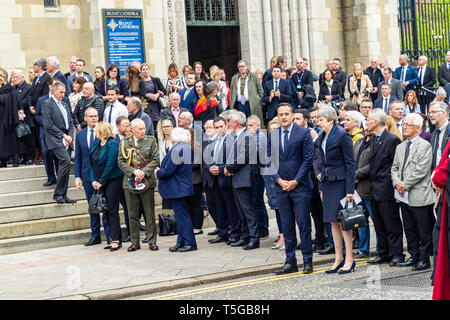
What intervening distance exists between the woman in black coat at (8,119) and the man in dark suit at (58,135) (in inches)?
45.7

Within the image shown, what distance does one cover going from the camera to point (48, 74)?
14.2m

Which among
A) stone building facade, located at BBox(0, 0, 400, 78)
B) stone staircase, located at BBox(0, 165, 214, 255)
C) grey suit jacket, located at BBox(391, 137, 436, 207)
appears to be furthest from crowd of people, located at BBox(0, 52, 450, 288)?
stone building facade, located at BBox(0, 0, 400, 78)

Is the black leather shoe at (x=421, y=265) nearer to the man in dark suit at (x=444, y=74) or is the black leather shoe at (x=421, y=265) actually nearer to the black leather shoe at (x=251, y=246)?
the black leather shoe at (x=251, y=246)

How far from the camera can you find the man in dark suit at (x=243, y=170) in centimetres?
1130

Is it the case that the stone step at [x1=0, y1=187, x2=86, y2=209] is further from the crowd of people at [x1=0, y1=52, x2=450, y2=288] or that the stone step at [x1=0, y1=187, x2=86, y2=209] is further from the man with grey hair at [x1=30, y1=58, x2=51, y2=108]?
the man with grey hair at [x1=30, y1=58, x2=51, y2=108]

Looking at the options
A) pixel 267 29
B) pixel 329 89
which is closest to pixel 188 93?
pixel 329 89

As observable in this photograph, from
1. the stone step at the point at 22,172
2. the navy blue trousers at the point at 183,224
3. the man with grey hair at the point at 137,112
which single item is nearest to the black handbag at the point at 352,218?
the navy blue trousers at the point at 183,224

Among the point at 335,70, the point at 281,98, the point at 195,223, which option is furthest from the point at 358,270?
the point at 335,70

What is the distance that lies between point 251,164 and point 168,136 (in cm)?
158

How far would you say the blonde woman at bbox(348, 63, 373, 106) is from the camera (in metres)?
17.1

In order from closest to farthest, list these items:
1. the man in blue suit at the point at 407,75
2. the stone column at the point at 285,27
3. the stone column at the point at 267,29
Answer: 1. the man in blue suit at the point at 407,75
2. the stone column at the point at 267,29
3. the stone column at the point at 285,27

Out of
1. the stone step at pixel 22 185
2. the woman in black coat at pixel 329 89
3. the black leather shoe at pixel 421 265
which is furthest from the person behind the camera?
the woman in black coat at pixel 329 89
